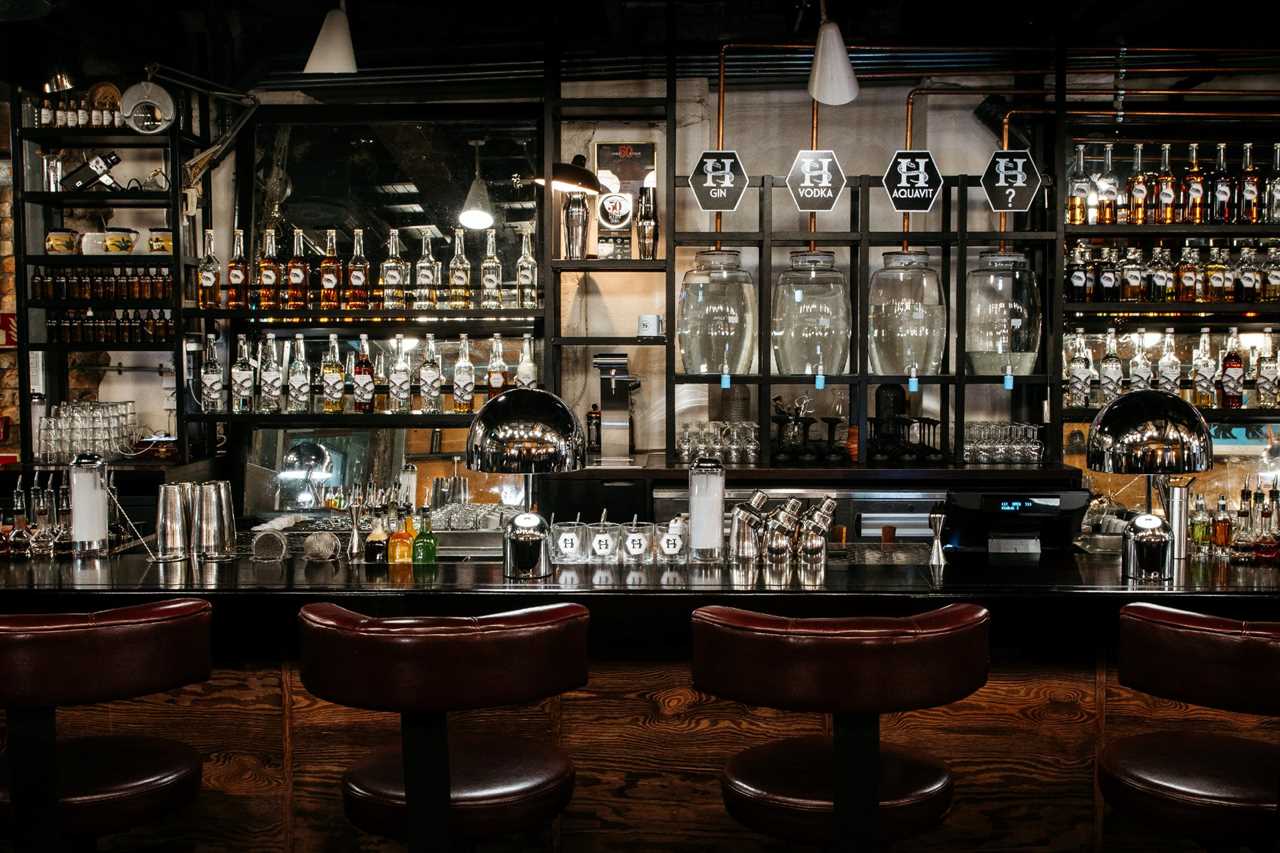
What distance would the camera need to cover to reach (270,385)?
5293 mm

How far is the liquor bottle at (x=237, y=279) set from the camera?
5.30m

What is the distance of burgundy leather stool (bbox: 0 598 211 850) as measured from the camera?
2.04 m

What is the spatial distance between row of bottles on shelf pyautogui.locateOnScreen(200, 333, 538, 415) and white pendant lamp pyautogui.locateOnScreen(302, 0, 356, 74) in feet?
4.74

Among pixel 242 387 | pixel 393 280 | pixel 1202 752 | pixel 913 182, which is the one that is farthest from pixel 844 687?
pixel 242 387

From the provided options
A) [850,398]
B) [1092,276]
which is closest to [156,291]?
[850,398]

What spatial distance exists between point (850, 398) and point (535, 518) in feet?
9.46

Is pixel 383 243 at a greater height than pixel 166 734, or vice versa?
pixel 383 243

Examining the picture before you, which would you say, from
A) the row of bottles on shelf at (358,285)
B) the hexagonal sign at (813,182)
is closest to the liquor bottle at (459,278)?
the row of bottles on shelf at (358,285)

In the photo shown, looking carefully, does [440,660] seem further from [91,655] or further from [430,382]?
[430,382]

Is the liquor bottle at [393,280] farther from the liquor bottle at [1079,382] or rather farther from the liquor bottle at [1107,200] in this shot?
the liquor bottle at [1107,200]

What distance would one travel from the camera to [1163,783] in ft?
6.97

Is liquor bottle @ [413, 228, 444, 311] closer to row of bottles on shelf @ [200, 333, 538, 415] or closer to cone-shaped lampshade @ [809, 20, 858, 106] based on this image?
row of bottles on shelf @ [200, 333, 538, 415]

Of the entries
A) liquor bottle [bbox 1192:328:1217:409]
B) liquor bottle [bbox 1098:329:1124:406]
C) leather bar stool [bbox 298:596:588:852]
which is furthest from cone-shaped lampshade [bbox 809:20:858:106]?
leather bar stool [bbox 298:596:588:852]

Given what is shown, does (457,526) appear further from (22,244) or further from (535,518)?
(22,244)
